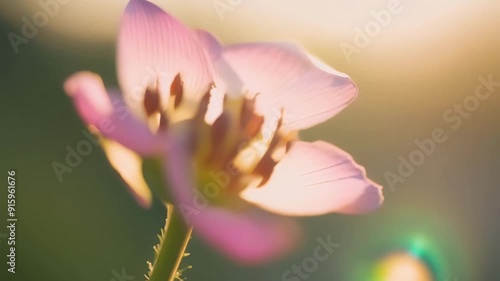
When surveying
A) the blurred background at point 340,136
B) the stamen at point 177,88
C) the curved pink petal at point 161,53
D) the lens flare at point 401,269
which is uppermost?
the curved pink petal at point 161,53

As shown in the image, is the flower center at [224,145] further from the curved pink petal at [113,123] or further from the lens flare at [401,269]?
the lens flare at [401,269]

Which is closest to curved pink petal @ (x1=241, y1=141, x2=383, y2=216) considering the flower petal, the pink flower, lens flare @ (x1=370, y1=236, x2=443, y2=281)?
the pink flower

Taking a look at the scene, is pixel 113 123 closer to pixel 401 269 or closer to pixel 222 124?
pixel 222 124

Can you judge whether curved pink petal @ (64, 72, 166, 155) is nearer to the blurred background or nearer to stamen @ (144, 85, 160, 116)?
stamen @ (144, 85, 160, 116)

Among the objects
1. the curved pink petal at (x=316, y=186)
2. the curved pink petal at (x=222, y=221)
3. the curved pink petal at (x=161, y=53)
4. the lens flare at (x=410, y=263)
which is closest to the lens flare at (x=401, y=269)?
the lens flare at (x=410, y=263)

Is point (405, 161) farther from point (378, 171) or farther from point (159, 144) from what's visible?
point (159, 144)

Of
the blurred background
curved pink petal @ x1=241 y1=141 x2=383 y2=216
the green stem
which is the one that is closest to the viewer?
the green stem
